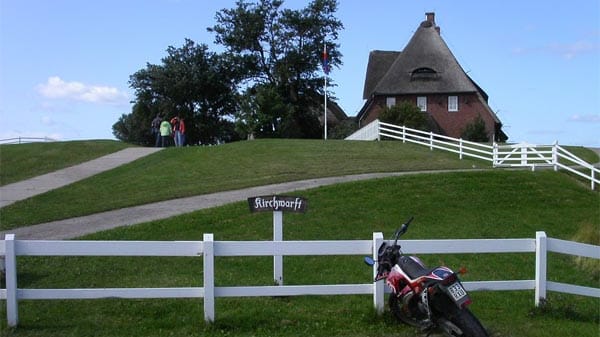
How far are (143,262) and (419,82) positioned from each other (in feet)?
159

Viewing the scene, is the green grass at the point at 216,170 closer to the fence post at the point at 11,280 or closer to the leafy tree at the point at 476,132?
the fence post at the point at 11,280

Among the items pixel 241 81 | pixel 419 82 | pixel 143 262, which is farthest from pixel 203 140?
pixel 143 262

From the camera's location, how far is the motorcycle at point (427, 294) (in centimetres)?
587

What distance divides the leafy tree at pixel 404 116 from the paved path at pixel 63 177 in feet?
64.7

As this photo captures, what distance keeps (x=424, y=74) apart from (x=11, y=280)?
52360 mm

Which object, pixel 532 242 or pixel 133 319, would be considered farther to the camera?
pixel 532 242

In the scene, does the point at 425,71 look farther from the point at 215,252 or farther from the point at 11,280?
the point at 11,280

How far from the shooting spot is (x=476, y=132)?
163 feet

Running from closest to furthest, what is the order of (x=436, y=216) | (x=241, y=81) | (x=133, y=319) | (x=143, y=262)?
(x=133, y=319) → (x=143, y=262) → (x=436, y=216) → (x=241, y=81)

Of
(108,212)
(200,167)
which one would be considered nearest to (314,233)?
(108,212)

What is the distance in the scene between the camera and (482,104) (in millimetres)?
54844

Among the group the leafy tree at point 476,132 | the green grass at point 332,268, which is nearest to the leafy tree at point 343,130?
the leafy tree at point 476,132

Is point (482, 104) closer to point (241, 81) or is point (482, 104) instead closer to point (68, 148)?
point (241, 81)

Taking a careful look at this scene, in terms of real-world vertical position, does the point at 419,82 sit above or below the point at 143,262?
above
